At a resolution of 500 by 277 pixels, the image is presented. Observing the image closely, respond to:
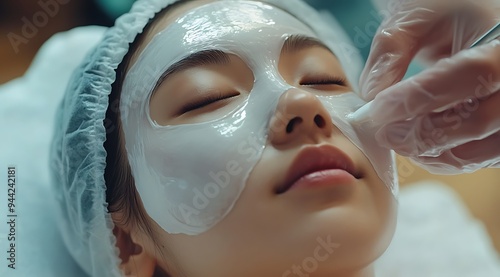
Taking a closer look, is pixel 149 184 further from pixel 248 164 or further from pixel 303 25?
pixel 303 25

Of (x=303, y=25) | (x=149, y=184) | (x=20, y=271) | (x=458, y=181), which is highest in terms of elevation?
(x=303, y=25)

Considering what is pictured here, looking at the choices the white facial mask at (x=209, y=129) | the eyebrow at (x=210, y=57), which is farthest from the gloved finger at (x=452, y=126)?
the eyebrow at (x=210, y=57)

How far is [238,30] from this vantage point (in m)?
1.07

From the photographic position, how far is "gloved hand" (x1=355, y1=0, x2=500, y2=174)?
84 cm

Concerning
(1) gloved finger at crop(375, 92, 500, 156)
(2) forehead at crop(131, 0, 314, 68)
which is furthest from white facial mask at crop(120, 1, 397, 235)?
(1) gloved finger at crop(375, 92, 500, 156)

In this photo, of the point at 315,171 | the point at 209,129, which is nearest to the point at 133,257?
the point at 209,129

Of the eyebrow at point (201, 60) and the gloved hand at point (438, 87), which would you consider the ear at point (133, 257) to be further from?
the gloved hand at point (438, 87)

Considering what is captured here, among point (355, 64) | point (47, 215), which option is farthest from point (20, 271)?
point (355, 64)

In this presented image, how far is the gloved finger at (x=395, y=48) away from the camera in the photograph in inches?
41.5

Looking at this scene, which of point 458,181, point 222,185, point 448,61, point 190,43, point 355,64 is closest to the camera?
point 448,61

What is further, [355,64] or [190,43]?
[355,64]

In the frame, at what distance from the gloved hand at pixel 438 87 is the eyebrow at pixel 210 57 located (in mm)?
143

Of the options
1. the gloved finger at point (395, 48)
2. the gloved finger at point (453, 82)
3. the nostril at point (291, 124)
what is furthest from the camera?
the gloved finger at point (395, 48)

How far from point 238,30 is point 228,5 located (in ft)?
0.36
